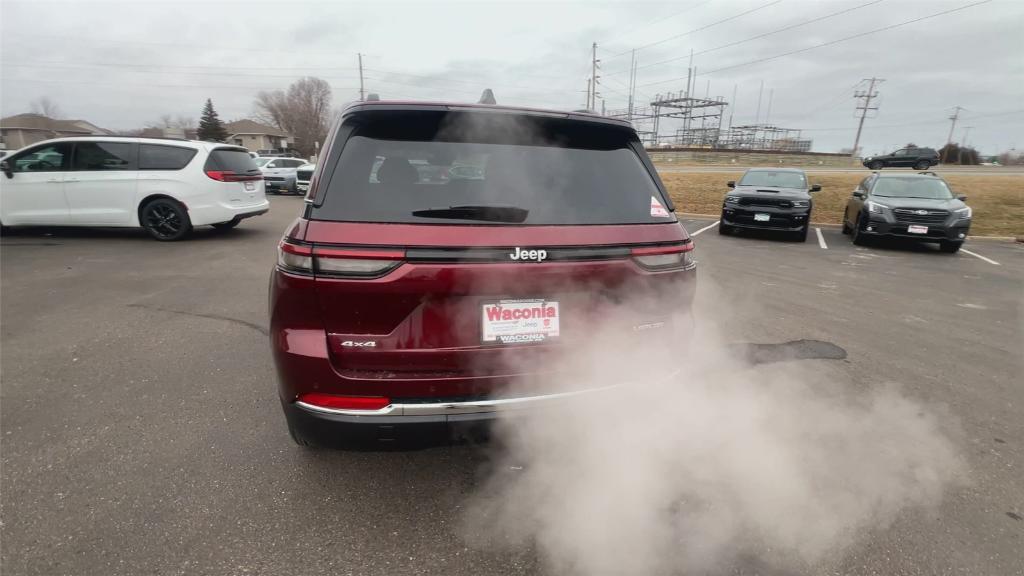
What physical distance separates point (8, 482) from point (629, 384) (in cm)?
271

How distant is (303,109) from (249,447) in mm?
79413

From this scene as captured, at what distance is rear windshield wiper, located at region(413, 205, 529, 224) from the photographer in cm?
181

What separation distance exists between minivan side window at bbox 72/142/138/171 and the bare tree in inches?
2665

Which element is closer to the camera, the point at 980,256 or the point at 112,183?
the point at 112,183

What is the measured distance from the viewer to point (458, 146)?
1.98 m

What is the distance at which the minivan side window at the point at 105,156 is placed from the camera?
779cm

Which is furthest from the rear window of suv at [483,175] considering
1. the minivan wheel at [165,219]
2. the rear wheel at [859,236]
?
the rear wheel at [859,236]

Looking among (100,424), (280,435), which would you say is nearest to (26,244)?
(100,424)

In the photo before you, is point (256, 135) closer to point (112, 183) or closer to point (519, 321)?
point (112, 183)

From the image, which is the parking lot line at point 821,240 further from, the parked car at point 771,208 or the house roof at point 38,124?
the house roof at point 38,124

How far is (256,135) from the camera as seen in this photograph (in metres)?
76.5

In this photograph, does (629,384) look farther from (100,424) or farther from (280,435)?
(100,424)

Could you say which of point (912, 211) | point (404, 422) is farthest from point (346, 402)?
point (912, 211)

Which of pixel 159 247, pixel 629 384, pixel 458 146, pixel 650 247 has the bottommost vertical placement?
pixel 159 247
